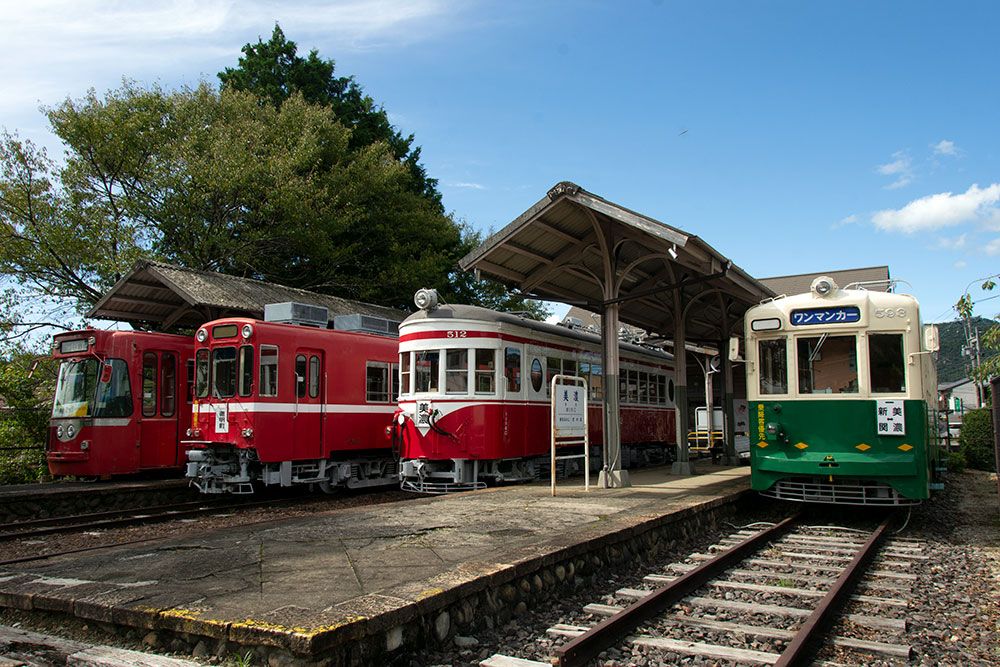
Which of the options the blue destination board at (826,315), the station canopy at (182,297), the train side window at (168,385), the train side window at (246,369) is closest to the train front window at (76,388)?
the train side window at (168,385)

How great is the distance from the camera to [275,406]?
12414mm

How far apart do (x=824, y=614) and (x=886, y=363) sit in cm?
492

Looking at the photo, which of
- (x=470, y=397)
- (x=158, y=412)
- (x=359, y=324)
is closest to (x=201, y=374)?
(x=158, y=412)

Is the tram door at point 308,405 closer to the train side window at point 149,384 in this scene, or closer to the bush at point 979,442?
the train side window at point 149,384

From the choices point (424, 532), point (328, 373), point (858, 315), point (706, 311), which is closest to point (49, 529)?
point (328, 373)

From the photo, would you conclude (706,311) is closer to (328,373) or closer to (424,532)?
(328,373)

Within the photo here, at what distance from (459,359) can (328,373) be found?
256 cm

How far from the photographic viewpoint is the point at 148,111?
21.8m

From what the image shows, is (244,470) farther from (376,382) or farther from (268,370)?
(376,382)

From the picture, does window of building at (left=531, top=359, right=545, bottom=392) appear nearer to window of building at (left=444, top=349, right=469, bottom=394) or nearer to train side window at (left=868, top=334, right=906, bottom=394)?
window of building at (left=444, top=349, right=469, bottom=394)

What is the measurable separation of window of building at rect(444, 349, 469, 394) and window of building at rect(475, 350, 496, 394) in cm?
20

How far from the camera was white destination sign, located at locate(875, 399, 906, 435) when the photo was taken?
8984 mm

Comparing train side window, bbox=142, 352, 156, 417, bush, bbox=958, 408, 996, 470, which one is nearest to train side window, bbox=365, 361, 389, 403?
train side window, bbox=142, 352, 156, 417

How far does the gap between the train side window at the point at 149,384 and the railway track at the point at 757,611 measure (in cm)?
1083
